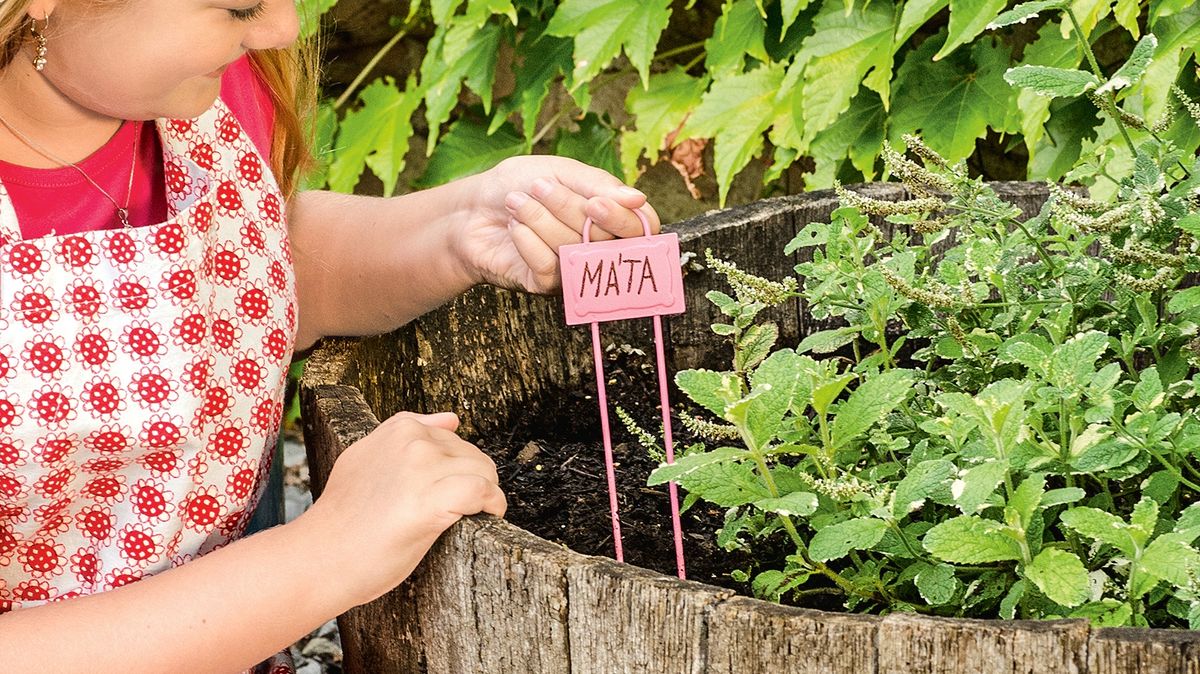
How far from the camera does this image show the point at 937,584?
29.7 inches

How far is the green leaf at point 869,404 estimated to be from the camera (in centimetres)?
78

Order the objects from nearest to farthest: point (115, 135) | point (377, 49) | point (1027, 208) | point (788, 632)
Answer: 1. point (788, 632)
2. point (115, 135)
3. point (1027, 208)
4. point (377, 49)

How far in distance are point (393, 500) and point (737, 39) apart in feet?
3.34

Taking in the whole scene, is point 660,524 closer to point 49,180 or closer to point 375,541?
point 375,541

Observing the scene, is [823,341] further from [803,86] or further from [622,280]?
[803,86]

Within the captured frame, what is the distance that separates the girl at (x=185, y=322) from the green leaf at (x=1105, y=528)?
0.35 meters

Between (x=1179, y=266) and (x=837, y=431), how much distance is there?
0.84ft

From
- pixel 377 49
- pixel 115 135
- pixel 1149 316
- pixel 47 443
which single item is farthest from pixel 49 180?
pixel 377 49

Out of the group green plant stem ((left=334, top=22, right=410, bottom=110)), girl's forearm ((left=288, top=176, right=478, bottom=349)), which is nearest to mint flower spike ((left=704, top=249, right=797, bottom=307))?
girl's forearm ((left=288, top=176, right=478, bottom=349))

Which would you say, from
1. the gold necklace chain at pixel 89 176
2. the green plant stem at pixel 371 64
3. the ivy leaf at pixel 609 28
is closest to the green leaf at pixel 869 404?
the gold necklace chain at pixel 89 176

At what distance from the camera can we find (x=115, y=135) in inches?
41.4

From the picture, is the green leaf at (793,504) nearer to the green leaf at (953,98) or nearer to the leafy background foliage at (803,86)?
the leafy background foliage at (803,86)

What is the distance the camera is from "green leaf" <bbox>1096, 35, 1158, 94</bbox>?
2.59 feet

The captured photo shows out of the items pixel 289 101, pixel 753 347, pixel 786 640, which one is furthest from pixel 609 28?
pixel 786 640
